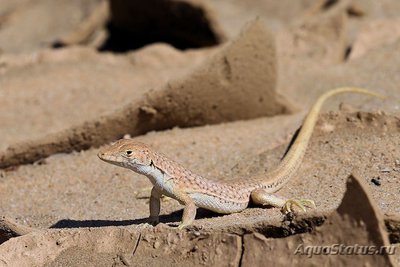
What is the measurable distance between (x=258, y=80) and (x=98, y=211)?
232 cm

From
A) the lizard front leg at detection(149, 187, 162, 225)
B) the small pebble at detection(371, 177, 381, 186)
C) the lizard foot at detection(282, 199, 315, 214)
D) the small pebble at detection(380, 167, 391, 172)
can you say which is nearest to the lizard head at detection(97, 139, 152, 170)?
the lizard front leg at detection(149, 187, 162, 225)

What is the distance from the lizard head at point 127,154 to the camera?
14.8 ft

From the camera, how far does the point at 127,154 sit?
14.9ft

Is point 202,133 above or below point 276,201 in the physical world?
below

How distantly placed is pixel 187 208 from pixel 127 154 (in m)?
0.50

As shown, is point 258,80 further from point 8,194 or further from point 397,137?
point 8,194

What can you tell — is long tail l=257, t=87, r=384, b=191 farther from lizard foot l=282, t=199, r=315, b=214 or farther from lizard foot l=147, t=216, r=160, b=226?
lizard foot l=147, t=216, r=160, b=226

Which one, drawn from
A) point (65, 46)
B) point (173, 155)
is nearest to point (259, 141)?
point (173, 155)

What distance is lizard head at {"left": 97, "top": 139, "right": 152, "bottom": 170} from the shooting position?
14.8 ft

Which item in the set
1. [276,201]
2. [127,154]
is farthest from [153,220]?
[276,201]

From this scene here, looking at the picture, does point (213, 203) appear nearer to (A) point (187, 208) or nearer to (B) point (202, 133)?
(A) point (187, 208)

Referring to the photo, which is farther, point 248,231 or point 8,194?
point 8,194

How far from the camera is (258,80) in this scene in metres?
7.00

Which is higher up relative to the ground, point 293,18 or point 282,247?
point 282,247
